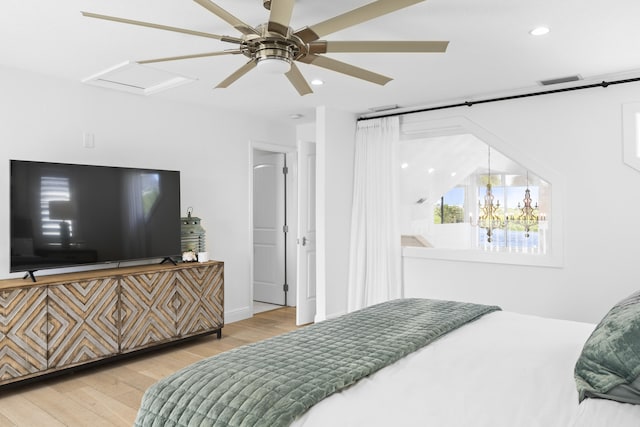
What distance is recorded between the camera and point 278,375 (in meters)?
1.61

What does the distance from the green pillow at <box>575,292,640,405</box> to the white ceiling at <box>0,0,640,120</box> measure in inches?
68.8

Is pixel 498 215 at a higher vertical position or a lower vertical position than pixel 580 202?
lower

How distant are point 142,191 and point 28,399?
1847 millimetres

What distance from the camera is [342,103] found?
4.77 m

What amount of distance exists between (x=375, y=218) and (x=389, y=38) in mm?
2450

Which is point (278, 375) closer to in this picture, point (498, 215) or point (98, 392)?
point (98, 392)

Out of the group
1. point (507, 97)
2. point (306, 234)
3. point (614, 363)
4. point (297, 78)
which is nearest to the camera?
point (614, 363)

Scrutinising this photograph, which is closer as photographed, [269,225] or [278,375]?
[278,375]

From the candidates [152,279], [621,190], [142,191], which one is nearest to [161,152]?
[142,191]

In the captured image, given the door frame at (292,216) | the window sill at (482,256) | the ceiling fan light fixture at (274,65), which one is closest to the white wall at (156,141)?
the door frame at (292,216)

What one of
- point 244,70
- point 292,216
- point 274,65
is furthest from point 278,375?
point 292,216

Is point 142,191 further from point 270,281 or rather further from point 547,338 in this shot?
point 547,338

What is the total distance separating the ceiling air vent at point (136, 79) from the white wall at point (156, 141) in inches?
7.2

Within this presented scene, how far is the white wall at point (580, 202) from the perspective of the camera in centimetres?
379
